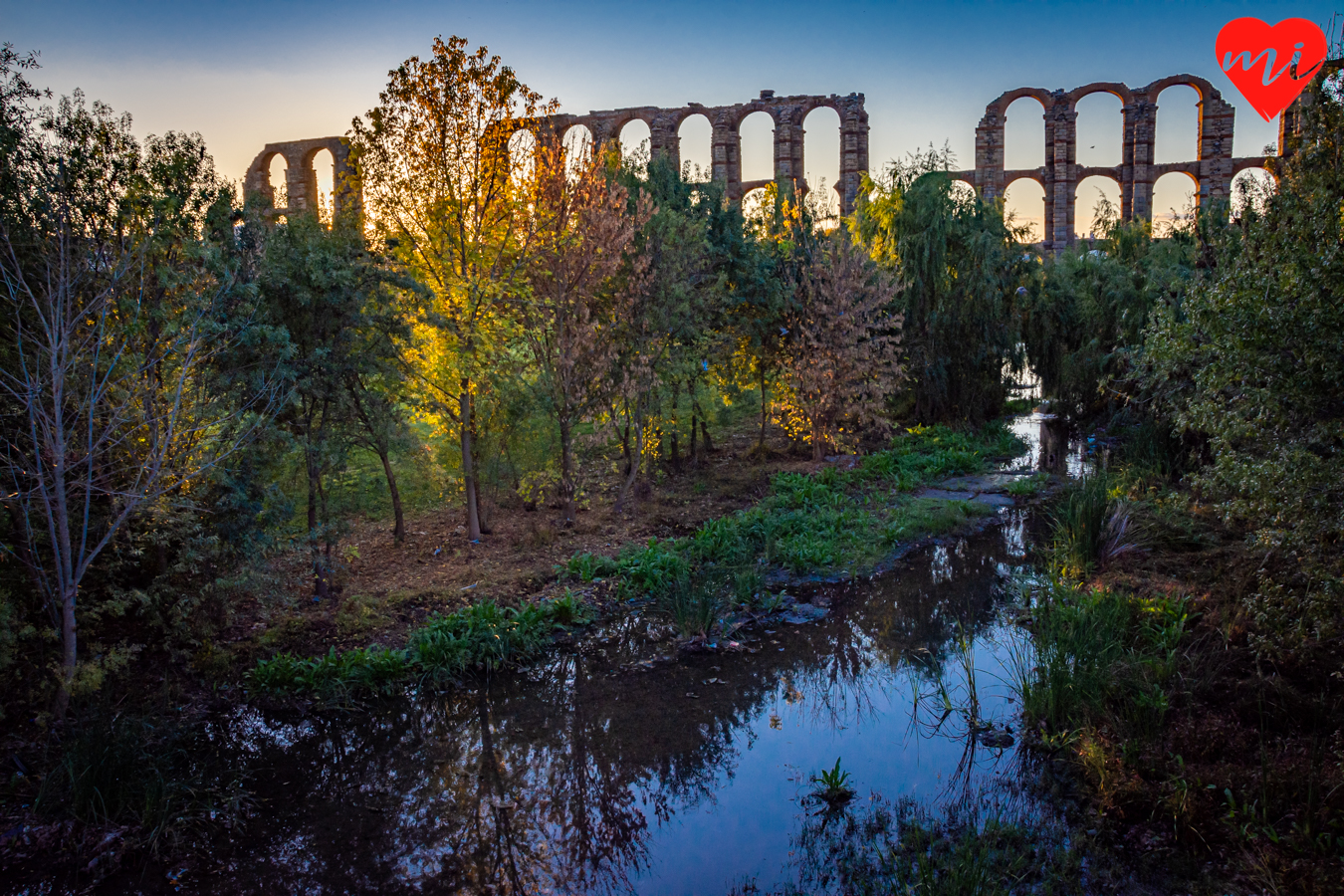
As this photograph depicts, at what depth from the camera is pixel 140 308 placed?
16.9ft

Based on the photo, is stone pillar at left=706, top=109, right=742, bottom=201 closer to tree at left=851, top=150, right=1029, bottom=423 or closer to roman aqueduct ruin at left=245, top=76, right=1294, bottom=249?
roman aqueduct ruin at left=245, top=76, right=1294, bottom=249

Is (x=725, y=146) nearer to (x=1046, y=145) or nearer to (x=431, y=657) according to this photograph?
(x=1046, y=145)

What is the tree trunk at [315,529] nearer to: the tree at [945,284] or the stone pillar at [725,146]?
the tree at [945,284]

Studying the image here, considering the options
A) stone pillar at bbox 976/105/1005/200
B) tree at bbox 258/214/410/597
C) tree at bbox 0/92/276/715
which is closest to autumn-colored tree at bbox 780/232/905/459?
tree at bbox 258/214/410/597

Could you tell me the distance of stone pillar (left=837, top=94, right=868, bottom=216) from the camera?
3203 cm

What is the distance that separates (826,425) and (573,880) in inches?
381

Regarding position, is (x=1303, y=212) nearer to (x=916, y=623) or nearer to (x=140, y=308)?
(x=916, y=623)

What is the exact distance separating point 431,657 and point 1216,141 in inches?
1433

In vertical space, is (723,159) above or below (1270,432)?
above

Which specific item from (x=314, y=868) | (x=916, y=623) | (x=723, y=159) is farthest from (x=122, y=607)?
(x=723, y=159)

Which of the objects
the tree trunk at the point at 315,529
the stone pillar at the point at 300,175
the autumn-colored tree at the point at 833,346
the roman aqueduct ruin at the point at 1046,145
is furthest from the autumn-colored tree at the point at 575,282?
the stone pillar at the point at 300,175

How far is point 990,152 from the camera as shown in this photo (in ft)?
106

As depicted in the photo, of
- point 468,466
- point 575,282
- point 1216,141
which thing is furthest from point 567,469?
point 1216,141

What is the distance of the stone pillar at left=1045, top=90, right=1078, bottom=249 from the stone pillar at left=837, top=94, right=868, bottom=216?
23.6ft
